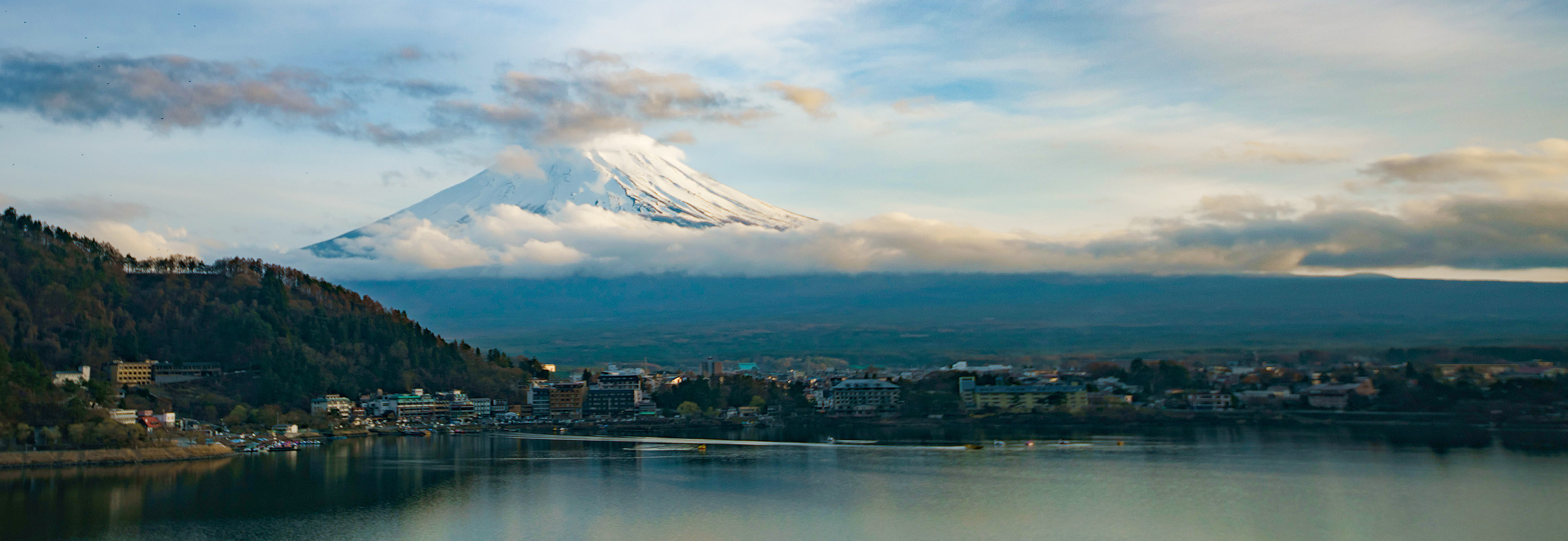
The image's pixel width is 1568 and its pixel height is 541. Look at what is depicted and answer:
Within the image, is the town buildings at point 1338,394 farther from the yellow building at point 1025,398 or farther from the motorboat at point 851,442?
the motorboat at point 851,442

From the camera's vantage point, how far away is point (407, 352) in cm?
5522

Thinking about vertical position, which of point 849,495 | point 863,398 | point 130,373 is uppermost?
point 130,373

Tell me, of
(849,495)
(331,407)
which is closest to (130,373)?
(331,407)

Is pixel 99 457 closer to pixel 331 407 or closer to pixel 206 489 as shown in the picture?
pixel 206 489

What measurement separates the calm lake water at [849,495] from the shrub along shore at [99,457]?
2.64 ft

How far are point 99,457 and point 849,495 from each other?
20.0m

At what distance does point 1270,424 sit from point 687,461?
22603mm

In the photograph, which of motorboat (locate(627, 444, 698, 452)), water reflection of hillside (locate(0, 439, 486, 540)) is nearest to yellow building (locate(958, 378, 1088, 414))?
motorboat (locate(627, 444, 698, 452))

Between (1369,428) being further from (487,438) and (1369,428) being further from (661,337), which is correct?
(661,337)

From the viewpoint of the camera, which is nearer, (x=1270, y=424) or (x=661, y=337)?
(x=1270, y=424)

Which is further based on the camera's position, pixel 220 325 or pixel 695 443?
pixel 220 325

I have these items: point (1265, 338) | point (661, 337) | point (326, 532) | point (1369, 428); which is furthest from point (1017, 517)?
point (661, 337)

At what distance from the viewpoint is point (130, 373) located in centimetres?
4547

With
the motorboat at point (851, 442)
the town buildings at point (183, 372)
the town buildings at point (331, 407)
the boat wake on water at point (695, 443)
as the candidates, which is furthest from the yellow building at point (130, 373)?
the motorboat at point (851, 442)
